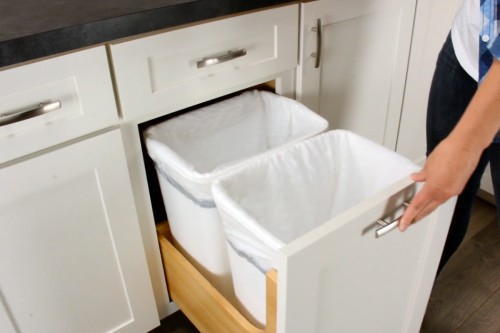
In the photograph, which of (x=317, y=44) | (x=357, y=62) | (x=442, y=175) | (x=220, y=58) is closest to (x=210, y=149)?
(x=220, y=58)

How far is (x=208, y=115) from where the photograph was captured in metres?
1.07

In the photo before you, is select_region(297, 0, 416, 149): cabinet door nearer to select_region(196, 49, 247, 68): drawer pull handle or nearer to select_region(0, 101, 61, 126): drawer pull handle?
select_region(196, 49, 247, 68): drawer pull handle

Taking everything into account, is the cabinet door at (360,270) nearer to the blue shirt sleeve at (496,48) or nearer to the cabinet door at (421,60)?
the blue shirt sleeve at (496,48)

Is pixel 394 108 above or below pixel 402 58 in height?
below

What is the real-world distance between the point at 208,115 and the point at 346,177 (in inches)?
12.8

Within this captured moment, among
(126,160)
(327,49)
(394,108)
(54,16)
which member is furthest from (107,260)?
(394,108)

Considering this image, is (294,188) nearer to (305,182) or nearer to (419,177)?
(305,182)

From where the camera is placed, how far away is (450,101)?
0.95m

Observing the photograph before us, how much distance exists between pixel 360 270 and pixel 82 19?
1.93 feet

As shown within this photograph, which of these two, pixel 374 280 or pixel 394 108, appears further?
pixel 394 108

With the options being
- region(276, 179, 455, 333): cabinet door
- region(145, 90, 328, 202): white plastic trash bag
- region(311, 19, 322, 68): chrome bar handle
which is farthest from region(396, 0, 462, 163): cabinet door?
region(276, 179, 455, 333): cabinet door

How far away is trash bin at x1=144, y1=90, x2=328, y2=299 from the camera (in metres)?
0.89

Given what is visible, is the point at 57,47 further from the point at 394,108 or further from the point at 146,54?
the point at 394,108

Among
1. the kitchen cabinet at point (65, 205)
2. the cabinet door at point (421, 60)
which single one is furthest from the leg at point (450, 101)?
the kitchen cabinet at point (65, 205)
